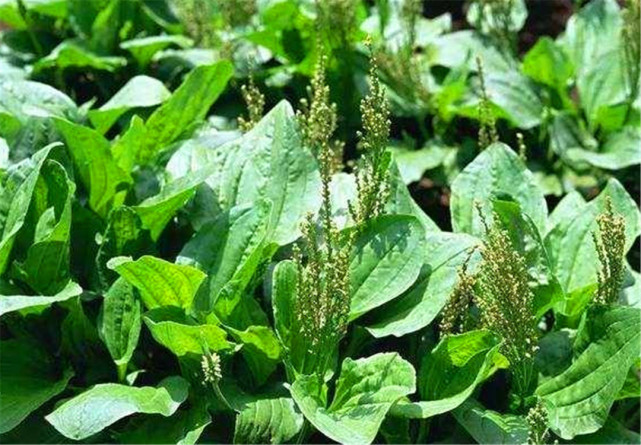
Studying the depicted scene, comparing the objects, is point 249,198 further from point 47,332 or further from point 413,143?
point 413,143

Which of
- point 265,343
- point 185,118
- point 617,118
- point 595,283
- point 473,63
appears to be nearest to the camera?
point 265,343

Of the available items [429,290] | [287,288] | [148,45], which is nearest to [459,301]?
[429,290]

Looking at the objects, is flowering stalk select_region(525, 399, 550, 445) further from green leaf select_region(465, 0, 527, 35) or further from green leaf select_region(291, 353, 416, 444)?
green leaf select_region(465, 0, 527, 35)

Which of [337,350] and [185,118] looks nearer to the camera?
[337,350]

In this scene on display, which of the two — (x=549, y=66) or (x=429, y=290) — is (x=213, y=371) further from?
(x=549, y=66)

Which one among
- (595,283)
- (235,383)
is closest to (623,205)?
(595,283)

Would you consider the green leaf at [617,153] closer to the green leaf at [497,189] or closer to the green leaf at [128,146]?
the green leaf at [497,189]

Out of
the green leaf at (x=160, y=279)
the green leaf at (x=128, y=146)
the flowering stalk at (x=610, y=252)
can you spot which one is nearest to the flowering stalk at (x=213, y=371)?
the green leaf at (x=160, y=279)
